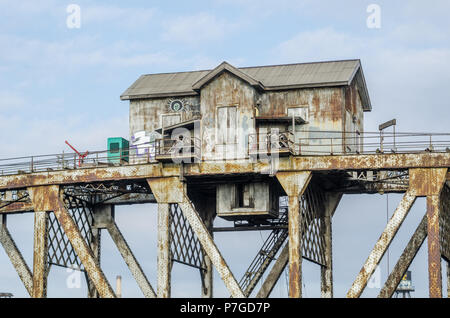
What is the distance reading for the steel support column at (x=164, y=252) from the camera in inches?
2115

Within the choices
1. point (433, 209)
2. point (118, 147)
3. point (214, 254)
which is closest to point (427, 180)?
point (433, 209)

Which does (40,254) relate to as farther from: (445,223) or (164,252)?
(445,223)

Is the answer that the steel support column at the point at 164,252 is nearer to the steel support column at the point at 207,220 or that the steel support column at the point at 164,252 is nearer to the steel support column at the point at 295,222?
the steel support column at the point at 295,222

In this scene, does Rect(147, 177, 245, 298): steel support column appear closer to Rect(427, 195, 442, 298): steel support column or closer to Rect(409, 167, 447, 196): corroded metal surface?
Rect(427, 195, 442, 298): steel support column

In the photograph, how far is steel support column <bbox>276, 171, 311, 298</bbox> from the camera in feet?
170

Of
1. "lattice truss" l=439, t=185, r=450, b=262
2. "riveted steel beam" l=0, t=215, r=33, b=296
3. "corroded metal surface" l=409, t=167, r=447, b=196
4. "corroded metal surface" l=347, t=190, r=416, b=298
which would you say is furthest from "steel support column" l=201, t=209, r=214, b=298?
"corroded metal surface" l=409, t=167, r=447, b=196

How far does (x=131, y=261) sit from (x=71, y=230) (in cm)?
634

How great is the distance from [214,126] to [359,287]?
1175 centimetres

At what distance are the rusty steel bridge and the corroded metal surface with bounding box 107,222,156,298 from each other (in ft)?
0.21

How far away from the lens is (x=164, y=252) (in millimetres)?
54156

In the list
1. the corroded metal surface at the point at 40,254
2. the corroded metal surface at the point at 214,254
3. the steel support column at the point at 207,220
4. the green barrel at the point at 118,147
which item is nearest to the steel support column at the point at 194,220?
the corroded metal surface at the point at 214,254

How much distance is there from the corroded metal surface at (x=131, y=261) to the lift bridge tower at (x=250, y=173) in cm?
11
